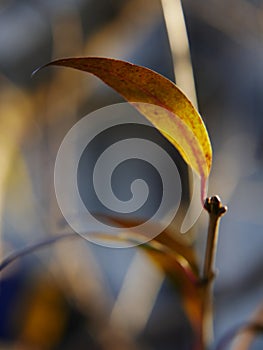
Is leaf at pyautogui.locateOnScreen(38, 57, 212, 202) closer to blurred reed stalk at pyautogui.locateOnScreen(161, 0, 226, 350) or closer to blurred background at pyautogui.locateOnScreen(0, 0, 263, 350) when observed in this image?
blurred reed stalk at pyautogui.locateOnScreen(161, 0, 226, 350)

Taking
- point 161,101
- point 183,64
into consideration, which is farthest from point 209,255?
point 183,64

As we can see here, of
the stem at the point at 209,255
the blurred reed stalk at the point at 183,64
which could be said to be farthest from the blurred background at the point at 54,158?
the stem at the point at 209,255

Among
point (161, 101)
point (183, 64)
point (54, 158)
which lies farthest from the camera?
point (54, 158)

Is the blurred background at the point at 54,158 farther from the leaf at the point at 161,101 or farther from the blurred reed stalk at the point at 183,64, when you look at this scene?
the leaf at the point at 161,101

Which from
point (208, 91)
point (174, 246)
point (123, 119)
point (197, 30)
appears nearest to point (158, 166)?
point (123, 119)

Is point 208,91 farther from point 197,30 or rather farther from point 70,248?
point 70,248

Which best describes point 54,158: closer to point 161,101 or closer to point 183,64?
point 183,64
